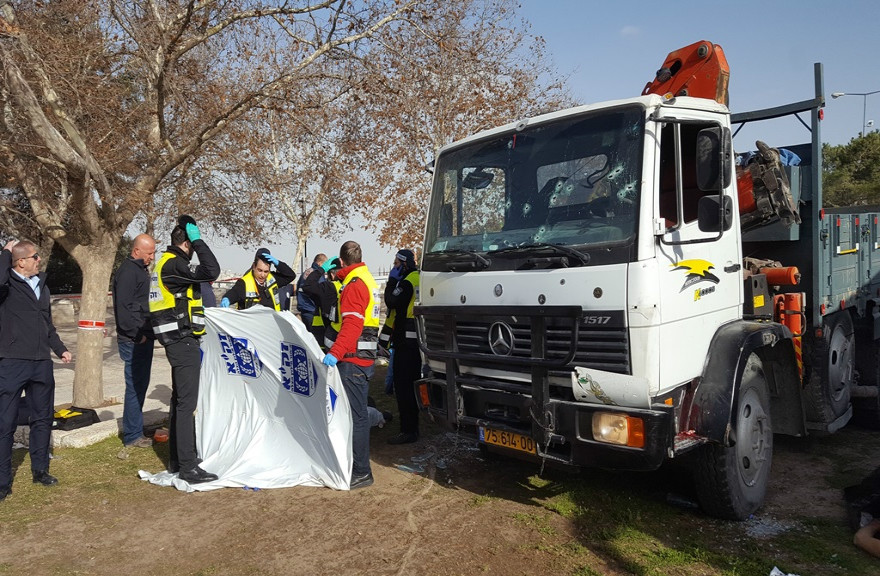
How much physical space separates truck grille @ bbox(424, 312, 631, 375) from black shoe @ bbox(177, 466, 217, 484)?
7.92ft

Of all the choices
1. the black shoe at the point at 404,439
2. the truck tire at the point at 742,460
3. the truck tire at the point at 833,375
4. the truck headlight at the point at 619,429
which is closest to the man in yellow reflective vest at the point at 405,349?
the black shoe at the point at 404,439

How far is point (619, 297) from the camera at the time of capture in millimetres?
3689

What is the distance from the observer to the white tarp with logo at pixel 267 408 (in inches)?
198

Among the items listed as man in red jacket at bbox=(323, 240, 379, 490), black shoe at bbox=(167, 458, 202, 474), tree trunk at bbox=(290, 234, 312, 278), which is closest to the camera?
man in red jacket at bbox=(323, 240, 379, 490)

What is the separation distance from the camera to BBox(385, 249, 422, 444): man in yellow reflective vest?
640 centimetres

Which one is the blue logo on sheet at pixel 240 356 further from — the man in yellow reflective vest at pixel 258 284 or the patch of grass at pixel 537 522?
the patch of grass at pixel 537 522

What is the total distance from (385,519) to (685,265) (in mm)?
2661

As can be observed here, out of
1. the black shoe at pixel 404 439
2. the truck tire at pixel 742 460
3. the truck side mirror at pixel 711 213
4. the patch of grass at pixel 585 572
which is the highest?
the truck side mirror at pixel 711 213

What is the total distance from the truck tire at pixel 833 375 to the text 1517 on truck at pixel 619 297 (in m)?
0.69

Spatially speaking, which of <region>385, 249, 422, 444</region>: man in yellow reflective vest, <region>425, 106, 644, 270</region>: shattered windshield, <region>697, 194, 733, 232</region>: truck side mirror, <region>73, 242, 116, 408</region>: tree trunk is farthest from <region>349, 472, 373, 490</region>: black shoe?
<region>73, 242, 116, 408</region>: tree trunk

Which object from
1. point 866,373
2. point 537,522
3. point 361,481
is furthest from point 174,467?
point 866,373

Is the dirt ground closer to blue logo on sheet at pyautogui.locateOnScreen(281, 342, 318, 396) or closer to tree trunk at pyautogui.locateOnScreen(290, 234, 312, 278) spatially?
blue logo on sheet at pyautogui.locateOnScreen(281, 342, 318, 396)

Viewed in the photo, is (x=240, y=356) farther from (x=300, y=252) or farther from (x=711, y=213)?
(x=300, y=252)

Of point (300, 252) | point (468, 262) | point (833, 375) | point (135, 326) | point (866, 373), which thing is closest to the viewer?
point (468, 262)
